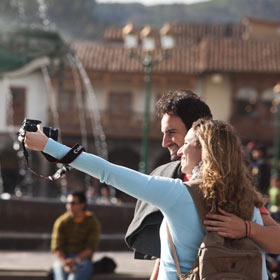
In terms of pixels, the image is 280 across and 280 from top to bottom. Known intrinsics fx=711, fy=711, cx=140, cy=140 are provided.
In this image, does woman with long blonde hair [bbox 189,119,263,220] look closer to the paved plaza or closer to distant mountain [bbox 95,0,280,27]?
the paved plaza

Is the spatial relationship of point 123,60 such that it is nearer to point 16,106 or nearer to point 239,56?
point 16,106

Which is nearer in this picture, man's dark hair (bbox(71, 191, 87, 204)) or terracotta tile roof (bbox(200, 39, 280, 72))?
man's dark hair (bbox(71, 191, 87, 204))

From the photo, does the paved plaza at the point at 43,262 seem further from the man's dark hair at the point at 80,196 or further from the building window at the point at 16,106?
the building window at the point at 16,106

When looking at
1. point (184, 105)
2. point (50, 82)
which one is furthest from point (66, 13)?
point (184, 105)

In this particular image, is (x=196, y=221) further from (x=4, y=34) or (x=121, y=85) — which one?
(x=121, y=85)

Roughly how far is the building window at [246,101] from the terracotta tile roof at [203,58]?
1.31 m

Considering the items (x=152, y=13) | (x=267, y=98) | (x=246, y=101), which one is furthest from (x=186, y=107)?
(x=152, y=13)

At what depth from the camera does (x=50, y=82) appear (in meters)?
35.4

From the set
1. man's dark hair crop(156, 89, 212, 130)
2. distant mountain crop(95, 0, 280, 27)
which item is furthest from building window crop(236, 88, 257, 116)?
distant mountain crop(95, 0, 280, 27)

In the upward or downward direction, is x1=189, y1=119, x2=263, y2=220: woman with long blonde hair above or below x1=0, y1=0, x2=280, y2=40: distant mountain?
below

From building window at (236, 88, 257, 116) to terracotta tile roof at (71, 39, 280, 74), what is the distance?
4.30 ft

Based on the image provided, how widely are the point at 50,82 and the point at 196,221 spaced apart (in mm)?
33294

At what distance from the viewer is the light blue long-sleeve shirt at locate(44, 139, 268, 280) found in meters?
2.54

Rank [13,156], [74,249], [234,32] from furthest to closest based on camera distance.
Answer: [234,32] → [13,156] → [74,249]
